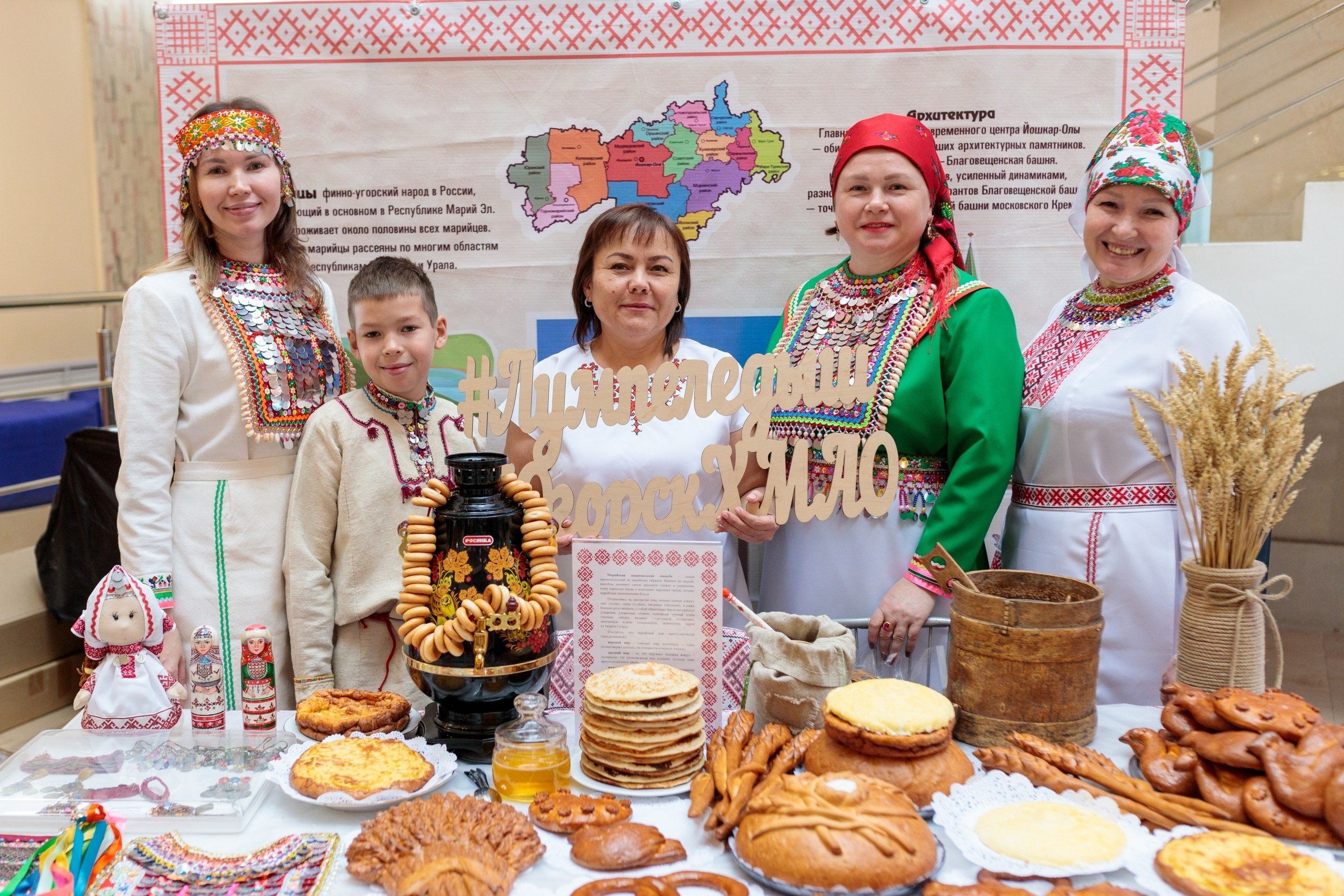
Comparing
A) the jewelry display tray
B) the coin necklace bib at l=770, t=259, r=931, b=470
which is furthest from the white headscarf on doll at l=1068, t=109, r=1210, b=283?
the jewelry display tray

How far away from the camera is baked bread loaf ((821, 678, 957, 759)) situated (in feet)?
4.85

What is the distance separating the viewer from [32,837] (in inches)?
57.9

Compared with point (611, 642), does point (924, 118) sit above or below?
above

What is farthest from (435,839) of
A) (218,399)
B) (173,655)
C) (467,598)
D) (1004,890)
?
(218,399)

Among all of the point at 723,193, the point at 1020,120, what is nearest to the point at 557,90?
the point at 723,193

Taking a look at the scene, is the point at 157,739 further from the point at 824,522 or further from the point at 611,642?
the point at 824,522

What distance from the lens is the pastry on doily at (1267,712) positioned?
1470 mm

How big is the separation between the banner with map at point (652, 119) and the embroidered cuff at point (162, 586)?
128cm

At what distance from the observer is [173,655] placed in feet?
7.31

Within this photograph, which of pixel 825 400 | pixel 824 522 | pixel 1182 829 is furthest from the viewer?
pixel 824 522

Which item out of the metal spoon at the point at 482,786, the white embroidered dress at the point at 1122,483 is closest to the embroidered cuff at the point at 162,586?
the metal spoon at the point at 482,786

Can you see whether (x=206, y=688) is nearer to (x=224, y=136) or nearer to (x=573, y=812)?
(x=573, y=812)

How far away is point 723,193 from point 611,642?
74.1 inches

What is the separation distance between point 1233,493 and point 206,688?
1.89 m
